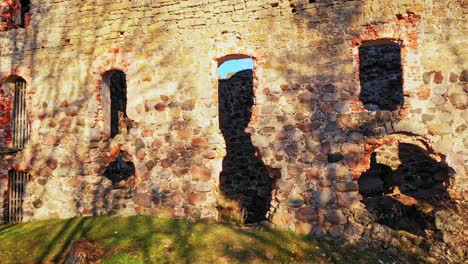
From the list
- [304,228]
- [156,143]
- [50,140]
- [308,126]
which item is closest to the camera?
[304,228]

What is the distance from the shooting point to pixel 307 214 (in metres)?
7.10

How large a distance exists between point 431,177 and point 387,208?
78.0 inches

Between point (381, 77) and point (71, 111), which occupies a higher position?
point (381, 77)

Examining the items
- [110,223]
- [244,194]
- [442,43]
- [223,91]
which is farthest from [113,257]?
[223,91]

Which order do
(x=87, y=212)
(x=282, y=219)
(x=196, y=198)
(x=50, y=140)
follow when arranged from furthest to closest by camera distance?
(x=50, y=140)
(x=87, y=212)
(x=196, y=198)
(x=282, y=219)

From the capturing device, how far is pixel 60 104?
9008mm

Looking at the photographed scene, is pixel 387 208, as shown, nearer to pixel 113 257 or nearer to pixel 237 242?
pixel 237 242

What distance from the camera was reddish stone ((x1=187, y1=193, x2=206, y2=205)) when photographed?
7762mm

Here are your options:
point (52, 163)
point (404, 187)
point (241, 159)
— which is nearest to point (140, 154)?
point (52, 163)

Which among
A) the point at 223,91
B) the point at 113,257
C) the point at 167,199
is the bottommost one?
the point at 113,257

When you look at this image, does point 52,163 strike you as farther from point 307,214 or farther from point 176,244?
point 307,214

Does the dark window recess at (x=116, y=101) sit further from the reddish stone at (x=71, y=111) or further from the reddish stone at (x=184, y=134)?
the reddish stone at (x=184, y=134)

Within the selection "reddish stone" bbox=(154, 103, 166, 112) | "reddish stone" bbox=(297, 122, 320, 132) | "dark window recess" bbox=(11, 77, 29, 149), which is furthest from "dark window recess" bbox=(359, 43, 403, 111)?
"dark window recess" bbox=(11, 77, 29, 149)

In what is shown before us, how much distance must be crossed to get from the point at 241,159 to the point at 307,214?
4.81 m
